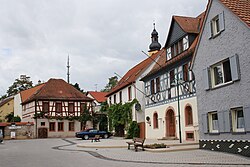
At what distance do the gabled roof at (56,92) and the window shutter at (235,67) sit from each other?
1555 inches

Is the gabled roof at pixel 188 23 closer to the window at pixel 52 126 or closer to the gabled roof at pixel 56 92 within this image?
the window at pixel 52 126

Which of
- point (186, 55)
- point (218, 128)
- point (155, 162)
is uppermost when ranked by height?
point (186, 55)

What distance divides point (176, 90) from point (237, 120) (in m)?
10.7

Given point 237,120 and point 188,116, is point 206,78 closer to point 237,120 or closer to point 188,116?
point 237,120

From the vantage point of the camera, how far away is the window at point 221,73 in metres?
17.1

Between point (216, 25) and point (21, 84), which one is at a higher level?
point (21, 84)

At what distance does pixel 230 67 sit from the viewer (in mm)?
16469

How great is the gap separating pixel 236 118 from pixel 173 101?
11165 millimetres

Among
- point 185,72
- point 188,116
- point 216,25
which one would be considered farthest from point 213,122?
point 185,72

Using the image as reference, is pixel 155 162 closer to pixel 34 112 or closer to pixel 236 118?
pixel 236 118

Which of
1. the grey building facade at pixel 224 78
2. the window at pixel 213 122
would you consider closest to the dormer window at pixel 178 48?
the grey building facade at pixel 224 78

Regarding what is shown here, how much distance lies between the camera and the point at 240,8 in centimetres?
1672

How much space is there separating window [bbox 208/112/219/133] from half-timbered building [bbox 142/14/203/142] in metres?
4.75

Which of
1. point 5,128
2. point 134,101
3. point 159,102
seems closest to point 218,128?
point 159,102
